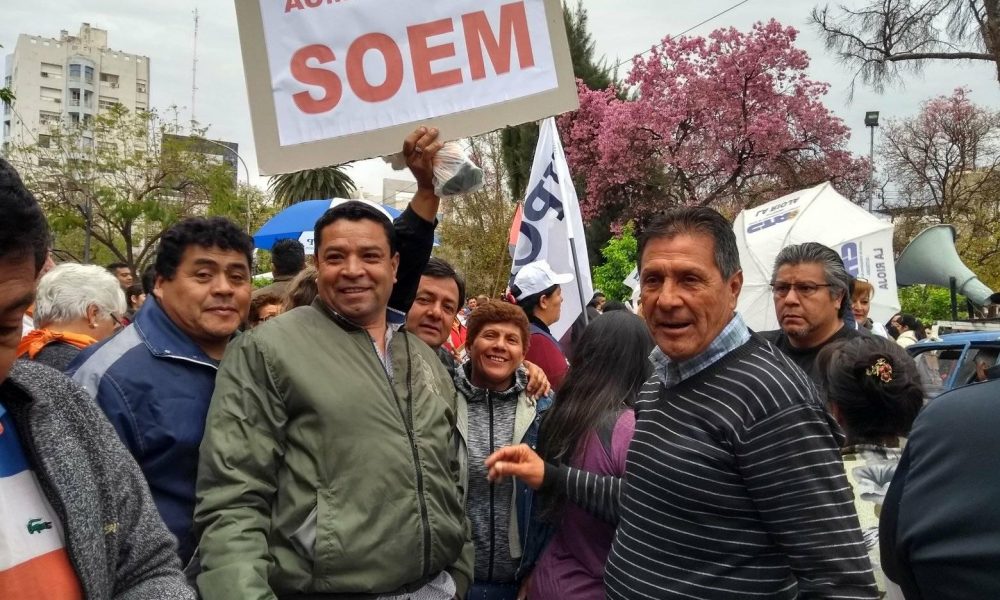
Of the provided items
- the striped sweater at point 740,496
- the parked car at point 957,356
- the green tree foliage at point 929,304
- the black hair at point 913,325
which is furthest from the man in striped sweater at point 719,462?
the green tree foliage at point 929,304

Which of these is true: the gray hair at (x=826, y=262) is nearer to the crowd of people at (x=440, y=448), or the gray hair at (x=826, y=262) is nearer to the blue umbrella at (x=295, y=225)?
the crowd of people at (x=440, y=448)

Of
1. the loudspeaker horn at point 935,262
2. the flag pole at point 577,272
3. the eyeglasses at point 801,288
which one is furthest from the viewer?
the loudspeaker horn at point 935,262

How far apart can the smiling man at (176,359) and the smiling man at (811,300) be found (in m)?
2.54

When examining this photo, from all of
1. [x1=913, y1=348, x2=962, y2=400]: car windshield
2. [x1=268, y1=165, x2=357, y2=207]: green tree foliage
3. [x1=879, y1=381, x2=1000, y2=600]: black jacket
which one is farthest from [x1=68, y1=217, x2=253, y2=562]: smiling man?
[x1=268, y1=165, x2=357, y2=207]: green tree foliage

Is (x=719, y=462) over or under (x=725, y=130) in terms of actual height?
under

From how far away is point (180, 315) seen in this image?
2506 mm

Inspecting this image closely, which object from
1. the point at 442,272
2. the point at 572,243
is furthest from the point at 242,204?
the point at 442,272

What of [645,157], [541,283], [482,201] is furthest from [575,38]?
[541,283]

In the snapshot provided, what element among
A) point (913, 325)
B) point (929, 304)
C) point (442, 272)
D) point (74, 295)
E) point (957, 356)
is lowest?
point (929, 304)

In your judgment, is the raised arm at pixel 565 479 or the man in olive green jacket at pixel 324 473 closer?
the man in olive green jacket at pixel 324 473

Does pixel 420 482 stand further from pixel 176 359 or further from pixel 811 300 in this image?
pixel 811 300

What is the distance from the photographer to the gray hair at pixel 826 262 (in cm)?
374

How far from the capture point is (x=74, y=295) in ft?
11.5

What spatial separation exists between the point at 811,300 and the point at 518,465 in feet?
6.30
